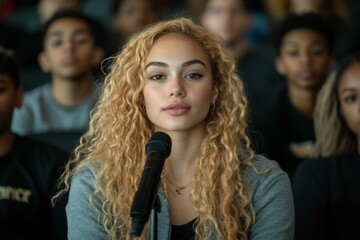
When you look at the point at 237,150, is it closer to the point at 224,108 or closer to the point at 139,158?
the point at 224,108

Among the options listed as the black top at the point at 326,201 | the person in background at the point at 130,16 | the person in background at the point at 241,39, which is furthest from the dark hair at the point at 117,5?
the black top at the point at 326,201

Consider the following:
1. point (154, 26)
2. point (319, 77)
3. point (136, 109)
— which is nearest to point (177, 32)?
point (154, 26)

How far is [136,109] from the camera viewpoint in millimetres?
2393

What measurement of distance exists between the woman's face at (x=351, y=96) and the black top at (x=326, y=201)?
0.26 m

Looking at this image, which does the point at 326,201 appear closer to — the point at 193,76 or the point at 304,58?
the point at 193,76

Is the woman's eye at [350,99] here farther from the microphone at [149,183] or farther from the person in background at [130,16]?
the person in background at [130,16]

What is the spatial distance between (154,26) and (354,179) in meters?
0.95

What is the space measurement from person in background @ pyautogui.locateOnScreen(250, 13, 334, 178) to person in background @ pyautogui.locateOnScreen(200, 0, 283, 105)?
0.40 meters

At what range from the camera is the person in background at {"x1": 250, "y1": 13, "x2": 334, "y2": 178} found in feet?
11.9

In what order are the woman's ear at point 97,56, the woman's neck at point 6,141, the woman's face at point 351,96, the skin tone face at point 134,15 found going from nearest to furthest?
the woman's neck at point 6,141, the woman's face at point 351,96, the woman's ear at point 97,56, the skin tone face at point 134,15

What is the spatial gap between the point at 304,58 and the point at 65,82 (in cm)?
129

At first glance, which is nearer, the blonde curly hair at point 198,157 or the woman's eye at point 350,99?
the blonde curly hair at point 198,157

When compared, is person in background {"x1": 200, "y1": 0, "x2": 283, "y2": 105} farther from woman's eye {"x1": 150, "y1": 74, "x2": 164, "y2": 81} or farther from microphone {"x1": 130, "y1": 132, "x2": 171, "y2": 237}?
microphone {"x1": 130, "y1": 132, "x2": 171, "y2": 237}

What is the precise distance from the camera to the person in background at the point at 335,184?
106 inches
